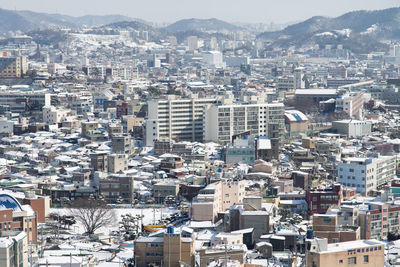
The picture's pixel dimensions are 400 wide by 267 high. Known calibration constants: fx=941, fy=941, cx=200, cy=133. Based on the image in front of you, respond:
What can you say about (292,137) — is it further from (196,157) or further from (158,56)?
(158,56)

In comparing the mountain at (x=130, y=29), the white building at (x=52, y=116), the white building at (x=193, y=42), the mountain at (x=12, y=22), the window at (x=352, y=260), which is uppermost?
the mountain at (x=12, y=22)

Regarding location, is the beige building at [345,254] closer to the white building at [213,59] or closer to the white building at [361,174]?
the white building at [361,174]

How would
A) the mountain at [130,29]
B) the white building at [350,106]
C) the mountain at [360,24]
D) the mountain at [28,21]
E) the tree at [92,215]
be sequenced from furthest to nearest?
1. the mountain at [28,21]
2. the mountain at [360,24]
3. the mountain at [130,29]
4. the white building at [350,106]
5. the tree at [92,215]

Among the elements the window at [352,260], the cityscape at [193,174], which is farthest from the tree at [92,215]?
the window at [352,260]

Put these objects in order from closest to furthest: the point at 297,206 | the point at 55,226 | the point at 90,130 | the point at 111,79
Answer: the point at 55,226, the point at 297,206, the point at 90,130, the point at 111,79

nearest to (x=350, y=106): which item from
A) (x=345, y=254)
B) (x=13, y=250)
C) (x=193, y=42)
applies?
(x=345, y=254)

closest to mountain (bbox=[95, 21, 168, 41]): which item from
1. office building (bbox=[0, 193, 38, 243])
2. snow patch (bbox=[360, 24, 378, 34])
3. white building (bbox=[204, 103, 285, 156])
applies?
snow patch (bbox=[360, 24, 378, 34])

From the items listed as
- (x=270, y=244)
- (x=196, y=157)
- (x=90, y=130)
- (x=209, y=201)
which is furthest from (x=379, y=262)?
(x=90, y=130)
